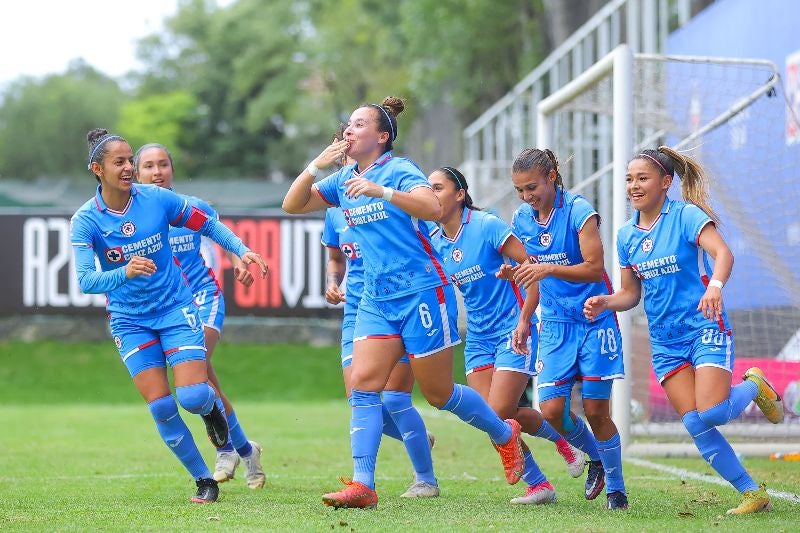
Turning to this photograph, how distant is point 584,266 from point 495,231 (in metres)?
0.82

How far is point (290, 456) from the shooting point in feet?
36.8

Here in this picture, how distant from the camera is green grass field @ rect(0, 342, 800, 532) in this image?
21.5ft

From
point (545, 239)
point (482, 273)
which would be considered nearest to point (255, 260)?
point (482, 273)

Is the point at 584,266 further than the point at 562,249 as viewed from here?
No

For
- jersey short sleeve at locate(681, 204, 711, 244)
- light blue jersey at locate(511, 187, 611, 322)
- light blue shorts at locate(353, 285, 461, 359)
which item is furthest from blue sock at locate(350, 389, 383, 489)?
jersey short sleeve at locate(681, 204, 711, 244)

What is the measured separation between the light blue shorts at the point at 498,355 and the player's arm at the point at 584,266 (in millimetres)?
820

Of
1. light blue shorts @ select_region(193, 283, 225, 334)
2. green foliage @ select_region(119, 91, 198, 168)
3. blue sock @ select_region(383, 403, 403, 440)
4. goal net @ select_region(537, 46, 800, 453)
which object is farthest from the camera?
green foliage @ select_region(119, 91, 198, 168)

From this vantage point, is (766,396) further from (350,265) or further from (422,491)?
(350,265)

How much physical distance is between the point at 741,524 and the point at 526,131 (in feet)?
63.1

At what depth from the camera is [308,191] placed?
7.24m

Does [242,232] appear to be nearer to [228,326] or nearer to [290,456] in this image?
[228,326]

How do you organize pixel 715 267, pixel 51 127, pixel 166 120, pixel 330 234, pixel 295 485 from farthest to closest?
pixel 51 127
pixel 166 120
pixel 330 234
pixel 295 485
pixel 715 267

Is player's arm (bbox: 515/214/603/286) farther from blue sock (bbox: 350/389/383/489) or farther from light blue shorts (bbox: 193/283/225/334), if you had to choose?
light blue shorts (bbox: 193/283/225/334)

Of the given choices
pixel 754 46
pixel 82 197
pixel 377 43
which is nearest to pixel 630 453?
pixel 754 46
